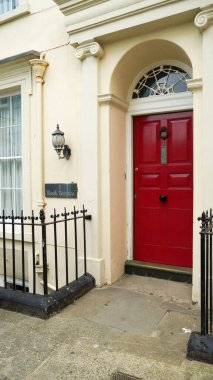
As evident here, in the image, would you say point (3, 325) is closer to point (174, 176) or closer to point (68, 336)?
point (68, 336)

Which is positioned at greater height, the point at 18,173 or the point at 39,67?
the point at 39,67

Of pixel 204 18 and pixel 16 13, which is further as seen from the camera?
pixel 16 13

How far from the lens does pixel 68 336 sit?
2930mm

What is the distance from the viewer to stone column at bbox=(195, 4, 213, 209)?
3404 mm

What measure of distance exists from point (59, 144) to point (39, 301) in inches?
87.0

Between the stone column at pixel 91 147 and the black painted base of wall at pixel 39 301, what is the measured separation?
574mm

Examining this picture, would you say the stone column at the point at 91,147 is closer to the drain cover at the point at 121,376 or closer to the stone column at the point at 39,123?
the stone column at the point at 39,123

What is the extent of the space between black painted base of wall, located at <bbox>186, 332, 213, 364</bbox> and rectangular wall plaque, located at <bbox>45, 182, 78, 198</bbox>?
8.68ft

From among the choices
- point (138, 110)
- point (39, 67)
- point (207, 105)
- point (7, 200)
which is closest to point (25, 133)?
point (39, 67)

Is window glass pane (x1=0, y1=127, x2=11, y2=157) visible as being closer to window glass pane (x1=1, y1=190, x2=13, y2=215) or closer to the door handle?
window glass pane (x1=1, y1=190, x2=13, y2=215)

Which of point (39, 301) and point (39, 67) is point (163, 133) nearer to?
point (39, 67)

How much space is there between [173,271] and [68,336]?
1.92 meters

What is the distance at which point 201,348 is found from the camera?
250cm

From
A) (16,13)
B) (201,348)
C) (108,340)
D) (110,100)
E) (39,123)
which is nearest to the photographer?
(201,348)
